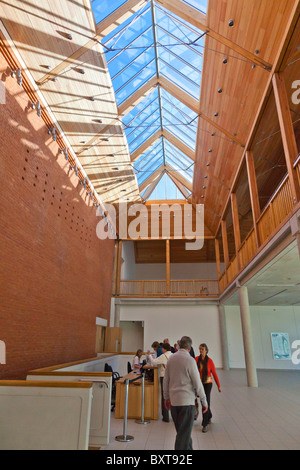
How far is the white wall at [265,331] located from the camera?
1653cm

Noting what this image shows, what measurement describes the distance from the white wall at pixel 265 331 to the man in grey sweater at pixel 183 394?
591 inches

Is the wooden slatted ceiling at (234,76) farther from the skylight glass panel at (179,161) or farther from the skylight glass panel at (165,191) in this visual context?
the skylight glass panel at (165,191)

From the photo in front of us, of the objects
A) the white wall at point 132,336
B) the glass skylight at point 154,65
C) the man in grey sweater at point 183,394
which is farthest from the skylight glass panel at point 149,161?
the man in grey sweater at point 183,394

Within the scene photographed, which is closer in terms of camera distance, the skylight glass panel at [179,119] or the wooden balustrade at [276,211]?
the wooden balustrade at [276,211]

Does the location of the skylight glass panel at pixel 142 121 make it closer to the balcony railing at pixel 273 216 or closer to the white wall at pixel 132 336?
the balcony railing at pixel 273 216

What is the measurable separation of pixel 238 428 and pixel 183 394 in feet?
10.8

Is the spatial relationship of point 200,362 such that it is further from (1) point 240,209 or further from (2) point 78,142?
(1) point 240,209

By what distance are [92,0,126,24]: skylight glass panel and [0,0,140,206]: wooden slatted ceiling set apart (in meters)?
0.25

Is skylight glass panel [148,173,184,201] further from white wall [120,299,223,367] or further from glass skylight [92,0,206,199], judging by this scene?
white wall [120,299,223,367]

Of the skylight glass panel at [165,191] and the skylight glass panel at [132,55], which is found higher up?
the skylight glass panel at [165,191]

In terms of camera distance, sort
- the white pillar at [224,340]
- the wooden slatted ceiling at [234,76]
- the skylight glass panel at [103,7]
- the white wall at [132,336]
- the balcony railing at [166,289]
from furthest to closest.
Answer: the white wall at [132,336] < the balcony railing at [166,289] < the white pillar at [224,340] < the skylight glass panel at [103,7] < the wooden slatted ceiling at [234,76]

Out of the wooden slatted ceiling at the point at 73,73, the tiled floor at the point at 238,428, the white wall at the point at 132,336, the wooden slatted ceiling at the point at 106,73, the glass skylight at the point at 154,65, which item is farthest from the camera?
the white wall at the point at 132,336

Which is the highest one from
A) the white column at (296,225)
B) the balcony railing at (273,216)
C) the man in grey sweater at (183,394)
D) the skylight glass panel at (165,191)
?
the skylight glass panel at (165,191)

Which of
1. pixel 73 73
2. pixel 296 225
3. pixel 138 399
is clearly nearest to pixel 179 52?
pixel 73 73
